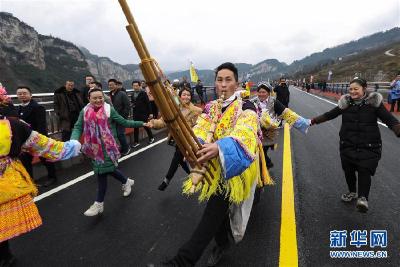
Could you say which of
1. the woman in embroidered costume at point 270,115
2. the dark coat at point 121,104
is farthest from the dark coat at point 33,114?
the woman in embroidered costume at point 270,115

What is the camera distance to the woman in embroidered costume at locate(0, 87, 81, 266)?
3.15 metres

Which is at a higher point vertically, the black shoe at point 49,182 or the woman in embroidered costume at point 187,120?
the woman in embroidered costume at point 187,120

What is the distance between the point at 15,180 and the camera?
324cm

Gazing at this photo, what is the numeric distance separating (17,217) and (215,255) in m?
1.96

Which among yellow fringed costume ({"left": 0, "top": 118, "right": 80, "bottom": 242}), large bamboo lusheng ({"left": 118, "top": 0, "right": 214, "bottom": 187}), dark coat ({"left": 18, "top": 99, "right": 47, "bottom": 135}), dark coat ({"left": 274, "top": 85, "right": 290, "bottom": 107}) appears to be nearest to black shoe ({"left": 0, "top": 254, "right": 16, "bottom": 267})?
yellow fringed costume ({"left": 0, "top": 118, "right": 80, "bottom": 242})

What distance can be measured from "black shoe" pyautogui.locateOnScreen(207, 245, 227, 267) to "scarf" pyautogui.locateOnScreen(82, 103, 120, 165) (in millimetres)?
2186

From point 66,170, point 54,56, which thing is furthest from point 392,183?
point 54,56

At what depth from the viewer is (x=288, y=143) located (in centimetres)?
914

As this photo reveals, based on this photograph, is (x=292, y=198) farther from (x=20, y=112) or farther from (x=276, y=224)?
(x=20, y=112)

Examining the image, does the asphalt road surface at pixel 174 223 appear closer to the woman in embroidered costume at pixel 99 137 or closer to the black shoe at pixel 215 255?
the black shoe at pixel 215 255

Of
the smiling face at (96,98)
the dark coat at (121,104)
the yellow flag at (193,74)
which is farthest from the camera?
the yellow flag at (193,74)

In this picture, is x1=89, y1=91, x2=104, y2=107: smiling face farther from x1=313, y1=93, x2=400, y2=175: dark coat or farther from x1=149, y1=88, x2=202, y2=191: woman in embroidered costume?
x1=313, y1=93, x2=400, y2=175: dark coat

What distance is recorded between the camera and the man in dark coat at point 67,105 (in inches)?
305

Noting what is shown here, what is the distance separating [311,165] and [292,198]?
207 centimetres
